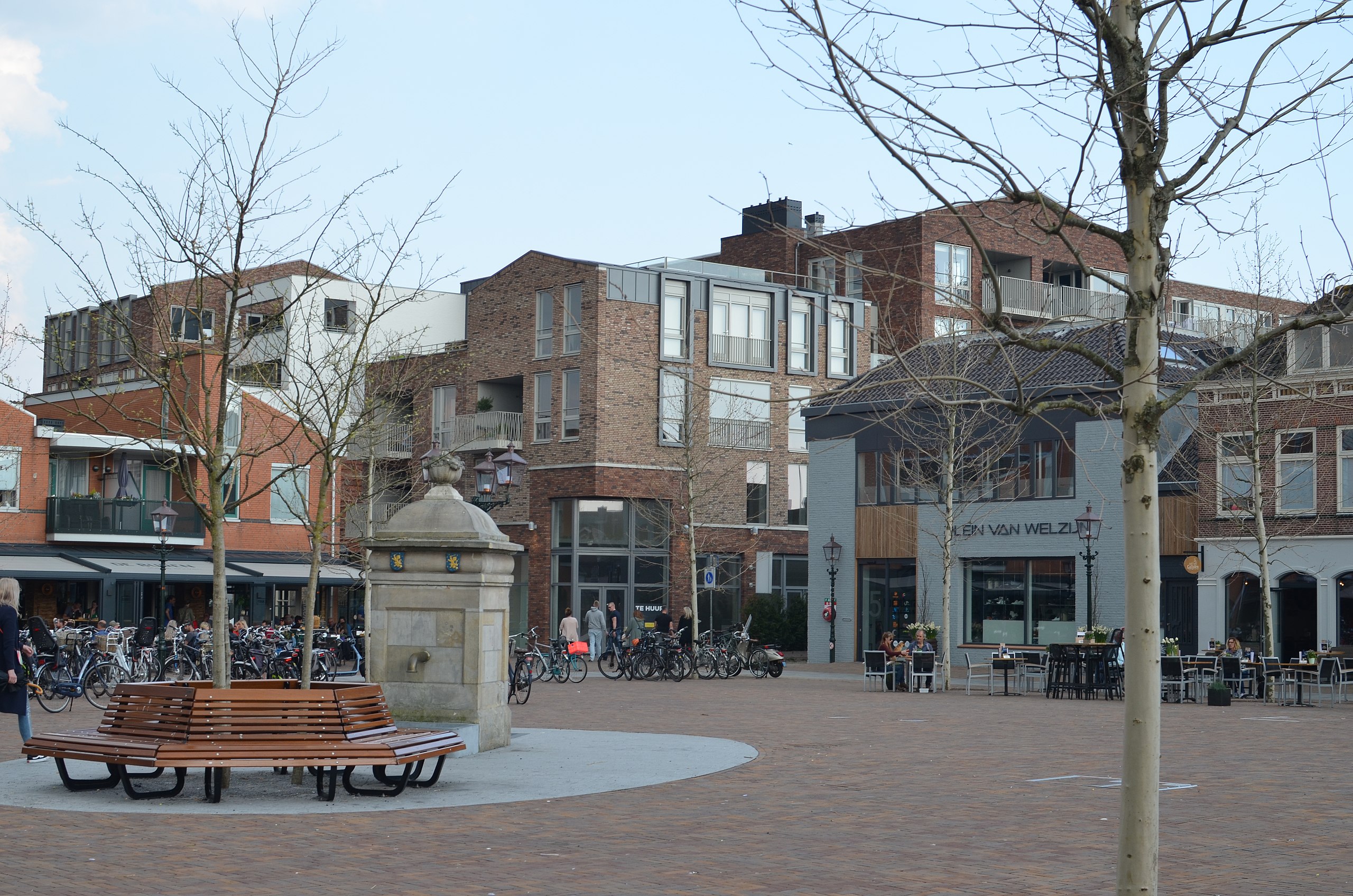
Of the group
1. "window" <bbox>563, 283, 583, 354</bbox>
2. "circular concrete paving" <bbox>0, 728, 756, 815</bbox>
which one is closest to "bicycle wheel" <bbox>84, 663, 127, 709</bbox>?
"circular concrete paving" <bbox>0, 728, 756, 815</bbox>

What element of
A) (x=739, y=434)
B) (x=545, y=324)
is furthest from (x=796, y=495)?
(x=545, y=324)

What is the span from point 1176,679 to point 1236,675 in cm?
158

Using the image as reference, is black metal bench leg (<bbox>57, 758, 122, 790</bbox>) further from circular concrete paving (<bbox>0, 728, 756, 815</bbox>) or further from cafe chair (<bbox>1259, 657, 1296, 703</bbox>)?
cafe chair (<bbox>1259, 657, 1296, 703</bbox>)

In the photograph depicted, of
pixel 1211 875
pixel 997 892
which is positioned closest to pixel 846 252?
pixel 997 892

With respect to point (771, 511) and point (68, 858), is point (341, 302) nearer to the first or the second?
point (771, 511)

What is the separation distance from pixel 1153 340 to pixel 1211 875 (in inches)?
158

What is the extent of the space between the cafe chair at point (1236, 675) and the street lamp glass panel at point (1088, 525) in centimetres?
451

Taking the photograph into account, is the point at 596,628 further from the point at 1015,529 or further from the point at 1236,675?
the point at 1236,675

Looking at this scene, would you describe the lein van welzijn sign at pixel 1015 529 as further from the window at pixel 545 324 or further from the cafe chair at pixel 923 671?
the window at pixel 545 324

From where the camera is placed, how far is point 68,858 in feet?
28.7

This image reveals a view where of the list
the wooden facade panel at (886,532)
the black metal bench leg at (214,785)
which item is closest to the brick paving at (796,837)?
the black metal bench leg at (214,785)

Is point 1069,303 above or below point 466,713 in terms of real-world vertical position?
above

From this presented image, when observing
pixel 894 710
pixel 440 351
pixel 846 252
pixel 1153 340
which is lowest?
pixel 894 710

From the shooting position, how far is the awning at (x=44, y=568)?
41688 millimetres
